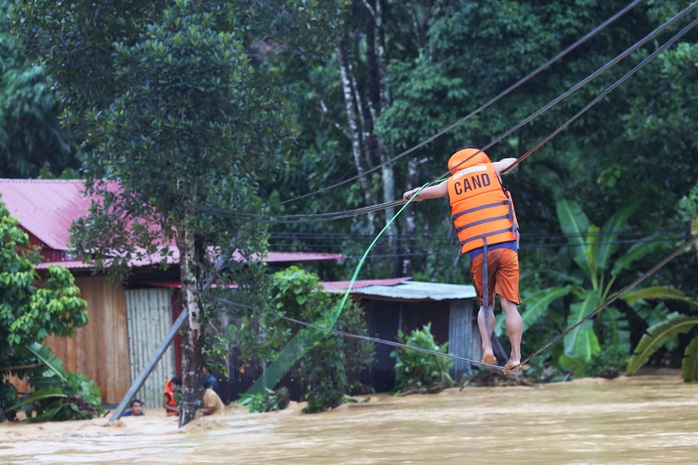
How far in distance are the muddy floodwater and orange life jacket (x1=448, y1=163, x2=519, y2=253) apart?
5.88 feet

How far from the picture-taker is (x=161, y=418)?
578 inches

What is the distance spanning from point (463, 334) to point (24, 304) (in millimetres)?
8376

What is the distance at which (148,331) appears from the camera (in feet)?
54.9

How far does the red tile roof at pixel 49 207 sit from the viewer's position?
16312 mm

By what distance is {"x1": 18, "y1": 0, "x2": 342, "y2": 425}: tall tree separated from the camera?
12.3 m

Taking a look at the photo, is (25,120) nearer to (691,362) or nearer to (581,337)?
(581,337)

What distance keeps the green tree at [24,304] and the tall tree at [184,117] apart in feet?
3.02

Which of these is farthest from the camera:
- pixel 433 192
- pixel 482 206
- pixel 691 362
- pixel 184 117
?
pixel 691 362

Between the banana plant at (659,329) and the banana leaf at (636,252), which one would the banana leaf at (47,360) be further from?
the banana leaf at (636,252)

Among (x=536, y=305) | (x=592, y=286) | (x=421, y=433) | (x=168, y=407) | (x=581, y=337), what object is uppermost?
(x=592, y=286)

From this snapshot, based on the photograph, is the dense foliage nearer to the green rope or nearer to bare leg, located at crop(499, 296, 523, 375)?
the green rope

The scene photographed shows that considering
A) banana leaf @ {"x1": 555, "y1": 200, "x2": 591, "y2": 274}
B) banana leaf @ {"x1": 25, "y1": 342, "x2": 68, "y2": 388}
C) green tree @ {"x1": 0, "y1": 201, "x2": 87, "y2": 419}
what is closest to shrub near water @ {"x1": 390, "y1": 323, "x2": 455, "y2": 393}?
banana leaf @ {"x1": 555, "y1": 200, "x2": 591, "y2": 274}

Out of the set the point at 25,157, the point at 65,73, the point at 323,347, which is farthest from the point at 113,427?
the point at 25,157

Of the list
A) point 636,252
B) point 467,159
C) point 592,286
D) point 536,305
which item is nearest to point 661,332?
point 536,305
